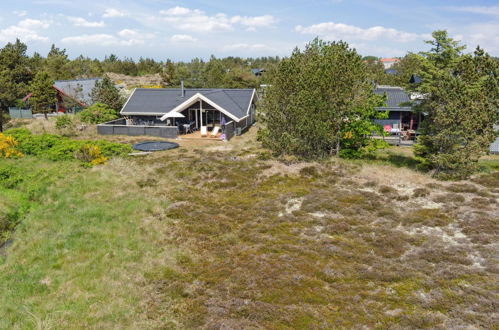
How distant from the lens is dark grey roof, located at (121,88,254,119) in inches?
1388

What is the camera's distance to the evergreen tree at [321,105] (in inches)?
931

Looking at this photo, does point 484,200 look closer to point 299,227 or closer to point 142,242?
point 299,227

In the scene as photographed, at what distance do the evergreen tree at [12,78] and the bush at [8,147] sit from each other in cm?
1656

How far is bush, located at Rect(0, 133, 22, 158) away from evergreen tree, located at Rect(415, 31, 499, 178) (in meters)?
28.4

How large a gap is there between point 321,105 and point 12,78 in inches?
1650

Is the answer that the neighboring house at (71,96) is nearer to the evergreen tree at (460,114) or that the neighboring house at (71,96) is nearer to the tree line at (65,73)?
the tree line at (65,73)

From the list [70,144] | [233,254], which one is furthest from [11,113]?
[233,254]

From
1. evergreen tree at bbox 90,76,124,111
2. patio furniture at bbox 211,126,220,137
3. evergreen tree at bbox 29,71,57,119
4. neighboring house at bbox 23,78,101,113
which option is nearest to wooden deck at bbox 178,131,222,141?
A: patio furniture at bbox 211,126,220,137

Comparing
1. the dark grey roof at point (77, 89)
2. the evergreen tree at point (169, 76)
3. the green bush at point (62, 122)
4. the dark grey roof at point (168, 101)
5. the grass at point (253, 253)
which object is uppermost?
the evergreen tree at point (169, 76)

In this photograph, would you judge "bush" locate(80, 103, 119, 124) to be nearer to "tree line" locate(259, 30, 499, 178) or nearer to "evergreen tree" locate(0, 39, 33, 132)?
"evergreen tree" locate(0, 39, 33, 132)

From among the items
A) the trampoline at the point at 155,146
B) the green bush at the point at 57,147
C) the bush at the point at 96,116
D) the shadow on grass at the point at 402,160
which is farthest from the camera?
the bush at the point at 96,116

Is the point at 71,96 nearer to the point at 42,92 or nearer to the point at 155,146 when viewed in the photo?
the point at 42,92

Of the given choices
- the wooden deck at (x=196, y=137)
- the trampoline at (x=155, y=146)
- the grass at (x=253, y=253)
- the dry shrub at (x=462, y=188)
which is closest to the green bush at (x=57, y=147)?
the trampoline at (x=155, y=146)

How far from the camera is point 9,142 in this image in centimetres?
2645
